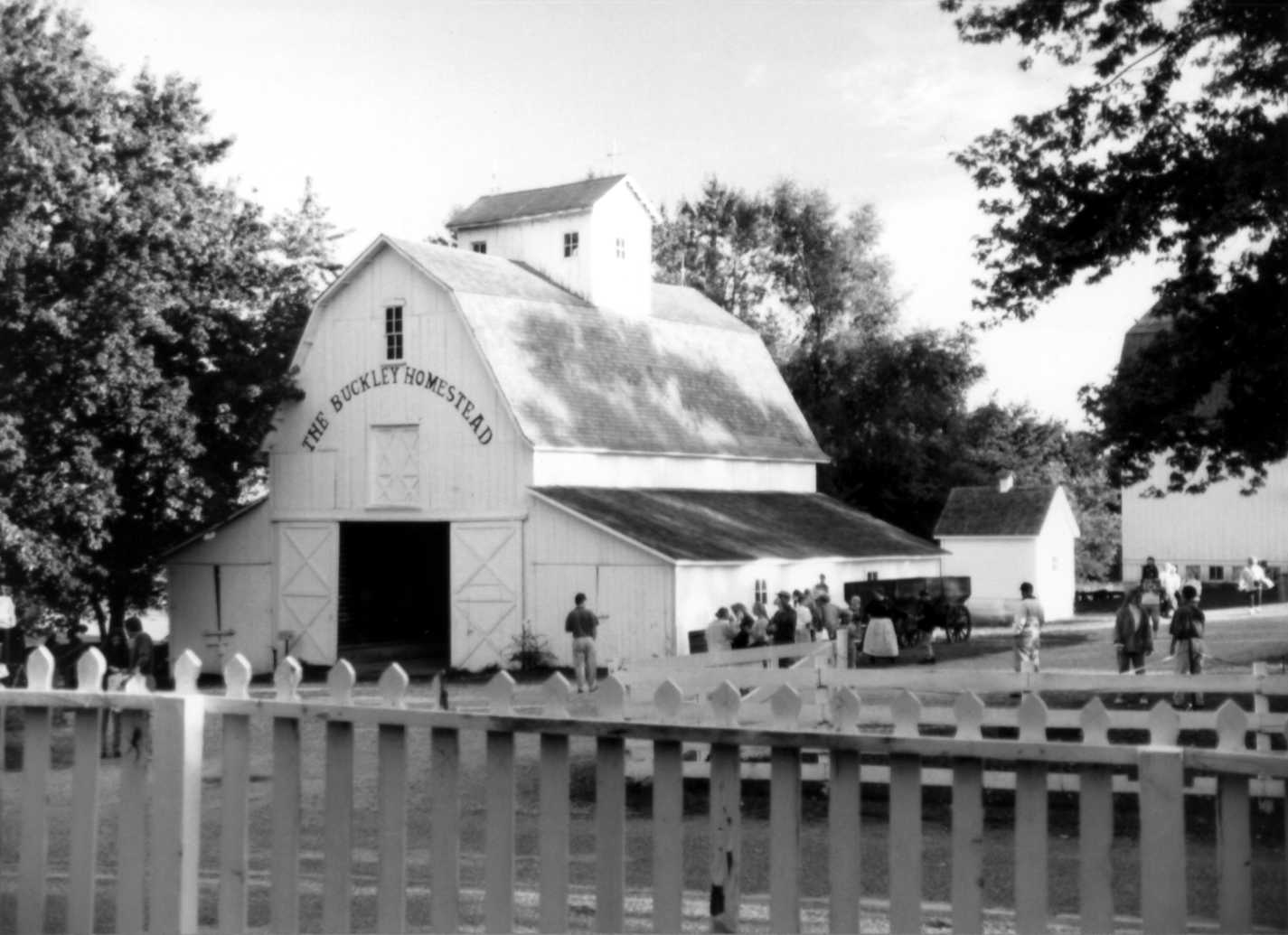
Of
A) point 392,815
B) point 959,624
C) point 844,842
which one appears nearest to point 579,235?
point 959,624

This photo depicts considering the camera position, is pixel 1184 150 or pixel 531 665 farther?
pixel 531 665

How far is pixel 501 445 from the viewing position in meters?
33.7

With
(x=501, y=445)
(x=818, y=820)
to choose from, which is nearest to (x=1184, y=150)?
(x=818, y=820)

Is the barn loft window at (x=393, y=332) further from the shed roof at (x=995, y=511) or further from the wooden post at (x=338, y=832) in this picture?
the wooden post at (x=338, y=832)

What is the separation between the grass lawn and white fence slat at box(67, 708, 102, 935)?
0.69 metres

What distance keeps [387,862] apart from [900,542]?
1406 inches

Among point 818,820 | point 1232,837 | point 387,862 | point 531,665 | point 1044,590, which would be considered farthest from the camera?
point 1044,590

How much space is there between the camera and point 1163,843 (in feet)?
13.5

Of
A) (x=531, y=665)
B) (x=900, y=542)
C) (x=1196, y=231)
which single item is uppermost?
(x=1196, y=231)

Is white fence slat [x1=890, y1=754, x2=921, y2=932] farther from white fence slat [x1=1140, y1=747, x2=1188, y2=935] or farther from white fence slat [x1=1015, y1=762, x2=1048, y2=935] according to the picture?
white fence slat [x1=1140, y1=747, x2=1188, y2=935]

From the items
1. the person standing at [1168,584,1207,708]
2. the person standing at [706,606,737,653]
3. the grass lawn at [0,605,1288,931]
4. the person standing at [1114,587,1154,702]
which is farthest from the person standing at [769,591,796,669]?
the grass lawn at [0,605,1288,931]

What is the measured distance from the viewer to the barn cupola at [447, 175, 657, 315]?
130 feet

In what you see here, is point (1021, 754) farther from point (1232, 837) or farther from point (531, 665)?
point (531, 665)

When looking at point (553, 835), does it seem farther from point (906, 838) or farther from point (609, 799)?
point (906, 838)
